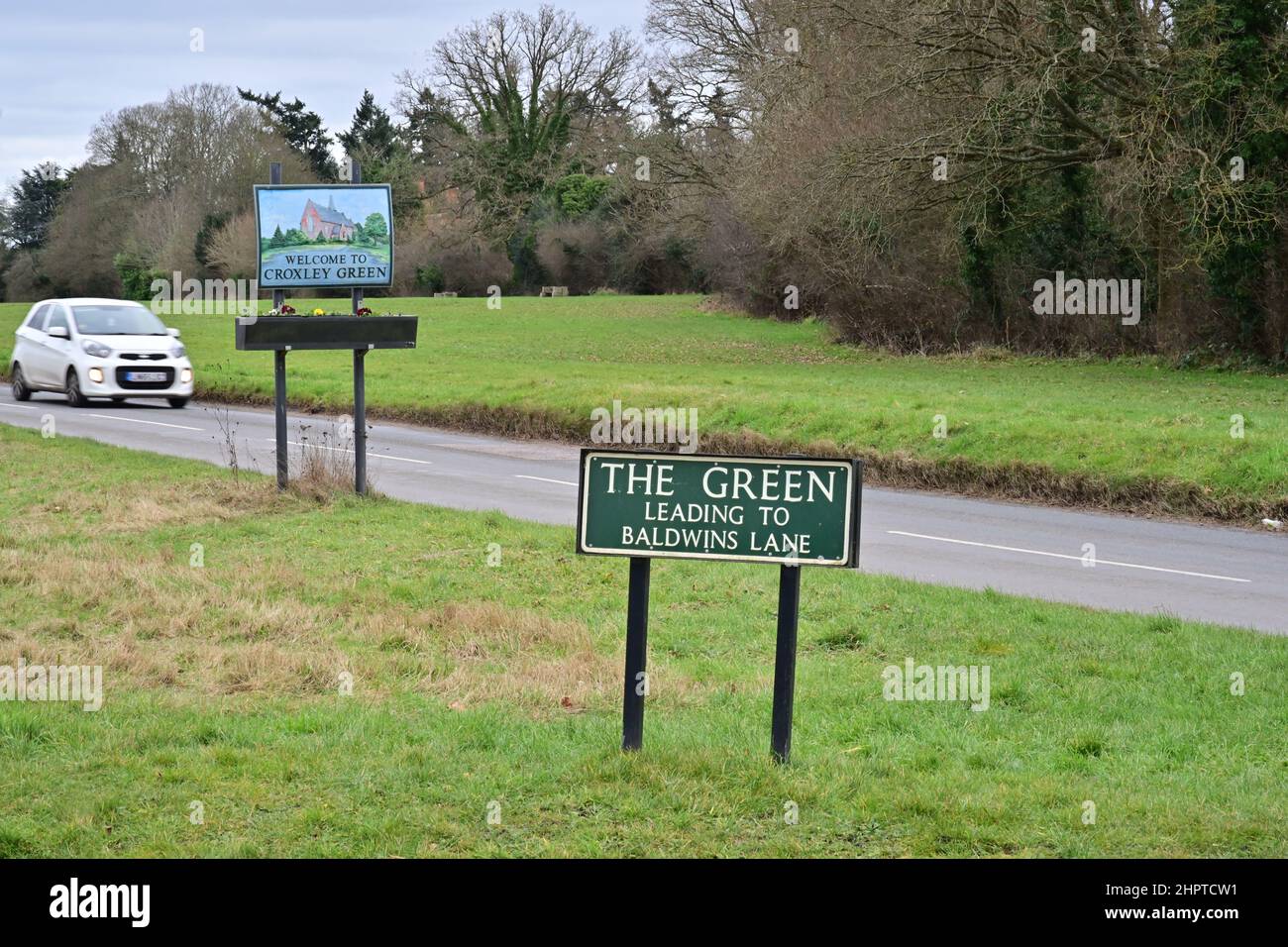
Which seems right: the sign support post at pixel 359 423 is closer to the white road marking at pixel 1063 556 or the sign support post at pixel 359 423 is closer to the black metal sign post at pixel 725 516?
the white road marking at pixel 1063 556

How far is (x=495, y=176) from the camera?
78.9 m

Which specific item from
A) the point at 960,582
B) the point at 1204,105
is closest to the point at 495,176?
the point at 1204,105

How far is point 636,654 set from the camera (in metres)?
5.75

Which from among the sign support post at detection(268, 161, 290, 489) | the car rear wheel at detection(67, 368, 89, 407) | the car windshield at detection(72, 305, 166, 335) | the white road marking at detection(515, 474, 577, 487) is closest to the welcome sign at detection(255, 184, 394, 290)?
the sign support post at detection(268, 161, 290, 489)

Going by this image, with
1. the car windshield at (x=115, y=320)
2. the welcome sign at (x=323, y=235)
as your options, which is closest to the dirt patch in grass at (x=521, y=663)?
the welcome sign at (x=323, y=235)

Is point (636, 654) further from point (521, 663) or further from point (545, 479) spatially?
point (545, 479)

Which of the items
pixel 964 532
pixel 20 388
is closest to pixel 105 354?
pixel 20 388

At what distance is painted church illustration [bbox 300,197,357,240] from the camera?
14633mm

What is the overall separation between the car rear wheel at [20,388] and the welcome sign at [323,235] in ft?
45.5

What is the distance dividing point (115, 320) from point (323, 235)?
39.2 ft

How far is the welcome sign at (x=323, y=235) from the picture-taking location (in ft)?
47.7

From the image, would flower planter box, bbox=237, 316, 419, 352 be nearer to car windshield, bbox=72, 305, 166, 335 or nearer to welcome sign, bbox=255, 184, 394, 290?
welcome sign, bbox=255, 184, 394, 290
